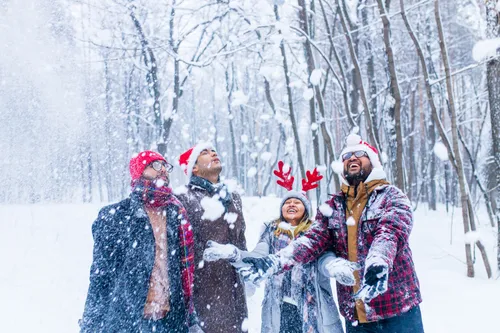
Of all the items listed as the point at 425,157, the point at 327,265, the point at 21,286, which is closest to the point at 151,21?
the point at 21,286

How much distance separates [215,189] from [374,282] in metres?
1.54

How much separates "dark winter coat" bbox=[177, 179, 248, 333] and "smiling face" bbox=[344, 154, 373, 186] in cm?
98

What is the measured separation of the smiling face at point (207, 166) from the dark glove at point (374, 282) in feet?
5.24

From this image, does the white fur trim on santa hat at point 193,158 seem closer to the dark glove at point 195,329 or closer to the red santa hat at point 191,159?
the red santa hat at point 191,159

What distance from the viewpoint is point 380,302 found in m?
2.30

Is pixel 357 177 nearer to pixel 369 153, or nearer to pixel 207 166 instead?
pixel 369 153

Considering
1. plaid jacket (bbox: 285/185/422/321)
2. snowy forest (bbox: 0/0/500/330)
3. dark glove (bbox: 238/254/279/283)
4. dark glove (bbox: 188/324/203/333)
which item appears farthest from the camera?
snowy forest (bbox: 0/0/500/330)

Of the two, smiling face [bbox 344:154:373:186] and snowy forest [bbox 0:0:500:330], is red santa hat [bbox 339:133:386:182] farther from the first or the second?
snowy forest [bbox 0:0:500:330]

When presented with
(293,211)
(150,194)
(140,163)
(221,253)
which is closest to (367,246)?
(221,253)

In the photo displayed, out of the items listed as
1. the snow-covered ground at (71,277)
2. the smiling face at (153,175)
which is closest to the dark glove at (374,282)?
the smiling face at (153,175)

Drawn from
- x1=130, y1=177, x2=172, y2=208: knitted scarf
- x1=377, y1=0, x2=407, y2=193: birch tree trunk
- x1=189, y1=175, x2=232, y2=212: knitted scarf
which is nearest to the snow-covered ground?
x1=377, y1=0, x2=407, y2=193: birch tree trunk

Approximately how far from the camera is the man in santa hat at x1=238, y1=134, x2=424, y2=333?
2223 millimetres

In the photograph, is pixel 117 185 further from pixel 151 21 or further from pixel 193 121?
pixel 151 21

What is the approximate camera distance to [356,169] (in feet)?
8.50
